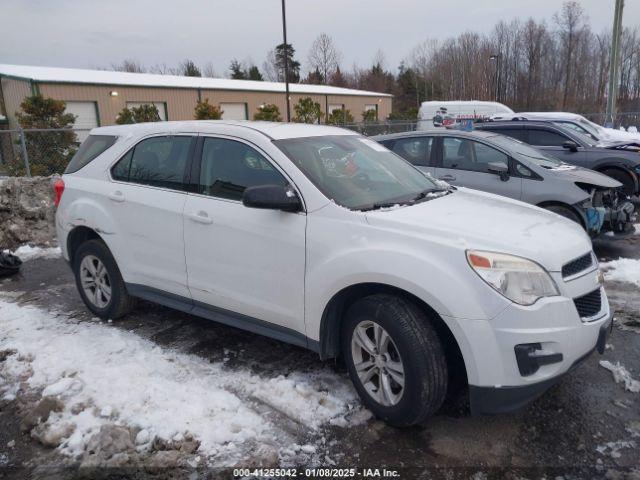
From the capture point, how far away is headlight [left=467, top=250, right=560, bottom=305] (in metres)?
2.77

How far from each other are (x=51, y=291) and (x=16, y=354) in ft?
6.47

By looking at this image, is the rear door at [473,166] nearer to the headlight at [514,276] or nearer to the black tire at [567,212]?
the black tire at [567,212]

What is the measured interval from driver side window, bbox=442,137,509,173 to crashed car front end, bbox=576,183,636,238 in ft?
3.88

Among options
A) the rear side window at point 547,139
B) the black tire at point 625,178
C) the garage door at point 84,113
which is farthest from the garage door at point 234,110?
the black tire at point 625,178

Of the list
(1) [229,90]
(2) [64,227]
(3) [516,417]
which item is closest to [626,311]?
(3) [516,417]

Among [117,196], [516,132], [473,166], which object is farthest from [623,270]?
[117,196]

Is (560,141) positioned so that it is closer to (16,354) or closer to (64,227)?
(64,227)

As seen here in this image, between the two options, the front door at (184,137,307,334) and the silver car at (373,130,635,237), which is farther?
the silver car at (373,130,635,237)

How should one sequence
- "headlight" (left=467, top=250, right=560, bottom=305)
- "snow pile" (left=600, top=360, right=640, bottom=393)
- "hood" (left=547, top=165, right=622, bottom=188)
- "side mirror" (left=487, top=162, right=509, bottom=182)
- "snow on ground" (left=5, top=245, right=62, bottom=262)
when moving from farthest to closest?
1. "snow on ground" (left=5, top=245, right=62, bottom=262)
2. "side mirror" (left=487, top=162, right=509, bottom=182)
3. "hood" (left=547, top=165, right=622, bottom=188)
4. "snow pile" (left=600, top=360, right=640, bottom=393)
5. "headlight" (left=467, top=250, right=560, bottom=305)

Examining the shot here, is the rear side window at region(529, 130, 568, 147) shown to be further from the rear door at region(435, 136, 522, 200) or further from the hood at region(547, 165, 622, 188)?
the rear door at region(435, 136, 522, 200)

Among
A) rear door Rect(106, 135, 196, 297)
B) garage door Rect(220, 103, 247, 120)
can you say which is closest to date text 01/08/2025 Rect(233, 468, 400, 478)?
rear door Rect(106, 135, 196, 297)

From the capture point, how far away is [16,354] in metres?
4.37

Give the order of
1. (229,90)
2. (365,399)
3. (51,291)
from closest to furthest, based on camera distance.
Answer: (365,399) < (51,291) < (229,90)

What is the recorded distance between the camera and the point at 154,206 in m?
4.28
